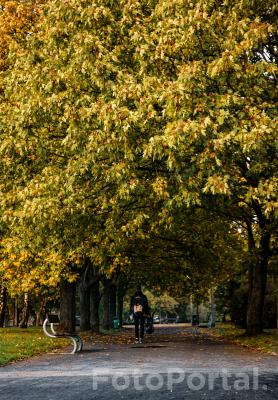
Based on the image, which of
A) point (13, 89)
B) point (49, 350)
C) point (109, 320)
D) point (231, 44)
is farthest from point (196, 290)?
point (231, 44)

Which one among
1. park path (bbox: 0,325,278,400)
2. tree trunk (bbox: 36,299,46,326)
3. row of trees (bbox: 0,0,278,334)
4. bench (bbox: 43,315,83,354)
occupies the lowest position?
park path (bbox: 0,325,278,400)

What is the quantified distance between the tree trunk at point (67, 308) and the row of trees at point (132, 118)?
8924 mm

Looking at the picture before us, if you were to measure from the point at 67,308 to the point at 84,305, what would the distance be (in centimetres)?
545

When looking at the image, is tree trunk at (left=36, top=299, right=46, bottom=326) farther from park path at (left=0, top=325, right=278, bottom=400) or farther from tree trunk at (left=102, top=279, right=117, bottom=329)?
park path at (left=0, top=325, right=278, bottom=400)

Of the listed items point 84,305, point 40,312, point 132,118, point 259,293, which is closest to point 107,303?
point 84,305

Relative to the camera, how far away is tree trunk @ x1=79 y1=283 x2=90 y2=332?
35781 millimetres

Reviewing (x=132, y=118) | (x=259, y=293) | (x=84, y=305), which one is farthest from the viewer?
(x=84, y=305)

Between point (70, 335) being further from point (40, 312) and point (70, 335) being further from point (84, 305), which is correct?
point (40, 312)

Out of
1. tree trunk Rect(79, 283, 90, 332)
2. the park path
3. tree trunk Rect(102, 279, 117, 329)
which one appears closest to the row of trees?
the park path

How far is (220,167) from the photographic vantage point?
609 inches

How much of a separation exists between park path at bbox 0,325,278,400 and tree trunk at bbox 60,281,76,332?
15103mm

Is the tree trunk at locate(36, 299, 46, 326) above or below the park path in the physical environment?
above

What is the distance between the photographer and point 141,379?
10836 mm

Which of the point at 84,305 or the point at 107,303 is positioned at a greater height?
the point at 107,303
